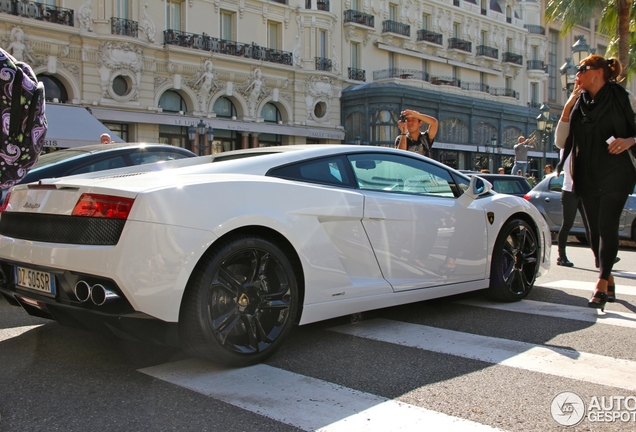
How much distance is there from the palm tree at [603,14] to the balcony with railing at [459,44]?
21.4 meters

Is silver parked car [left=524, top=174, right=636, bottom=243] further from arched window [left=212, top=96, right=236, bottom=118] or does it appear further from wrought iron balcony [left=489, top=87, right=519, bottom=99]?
wrought iron balcony [left=489, top=87, right=519, bottom=99]

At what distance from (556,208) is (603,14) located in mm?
10657

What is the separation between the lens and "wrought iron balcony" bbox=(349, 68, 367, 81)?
116ft

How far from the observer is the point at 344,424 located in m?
2.54

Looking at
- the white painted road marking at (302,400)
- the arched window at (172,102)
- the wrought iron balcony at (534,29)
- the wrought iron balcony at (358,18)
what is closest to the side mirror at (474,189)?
the white painted road marking at (302,400)

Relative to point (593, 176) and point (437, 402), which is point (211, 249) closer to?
point (437, 402)

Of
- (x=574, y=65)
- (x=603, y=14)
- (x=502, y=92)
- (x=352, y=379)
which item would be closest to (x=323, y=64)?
(x=603, y=14)

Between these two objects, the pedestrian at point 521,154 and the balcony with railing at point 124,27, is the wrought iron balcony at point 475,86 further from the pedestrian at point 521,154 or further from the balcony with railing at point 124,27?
the balcony with railing at point 124,27

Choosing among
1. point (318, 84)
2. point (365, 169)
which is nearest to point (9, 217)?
point (365, 169)

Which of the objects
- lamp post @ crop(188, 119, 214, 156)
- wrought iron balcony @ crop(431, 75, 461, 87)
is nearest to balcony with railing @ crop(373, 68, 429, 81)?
wrought iron balcony @ crop(431, 75, 461, 87)

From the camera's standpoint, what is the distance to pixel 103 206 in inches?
121

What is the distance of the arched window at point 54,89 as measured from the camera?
24.3 metres

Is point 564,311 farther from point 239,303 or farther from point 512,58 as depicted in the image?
point 512,58

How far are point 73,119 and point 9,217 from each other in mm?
17493
